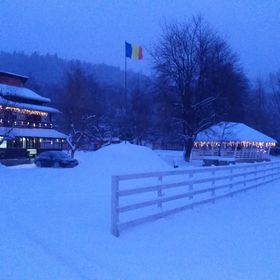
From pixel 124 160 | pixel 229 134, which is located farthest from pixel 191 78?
pixel 124 160

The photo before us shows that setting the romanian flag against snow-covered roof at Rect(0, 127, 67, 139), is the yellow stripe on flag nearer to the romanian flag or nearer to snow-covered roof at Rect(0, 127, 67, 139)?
the romanian flag

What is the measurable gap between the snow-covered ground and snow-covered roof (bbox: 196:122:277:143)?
36.3 meters

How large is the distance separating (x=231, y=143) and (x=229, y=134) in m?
1.38

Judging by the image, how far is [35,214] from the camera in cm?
888

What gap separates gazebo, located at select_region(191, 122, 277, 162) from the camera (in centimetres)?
4809

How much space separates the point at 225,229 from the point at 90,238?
3.49 meters

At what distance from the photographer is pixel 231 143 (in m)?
49.4

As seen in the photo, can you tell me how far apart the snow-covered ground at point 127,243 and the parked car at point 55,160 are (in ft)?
55.0

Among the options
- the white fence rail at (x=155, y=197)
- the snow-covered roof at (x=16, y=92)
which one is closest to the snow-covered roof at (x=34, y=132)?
the snow-covered roof at (x=16, y=92)

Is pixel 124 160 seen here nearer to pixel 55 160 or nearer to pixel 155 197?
pixel 155 197

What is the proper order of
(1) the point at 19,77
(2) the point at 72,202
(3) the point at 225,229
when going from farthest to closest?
(1) the point at 19,77, (2) the point at 72,202, (3) the point at 225,229

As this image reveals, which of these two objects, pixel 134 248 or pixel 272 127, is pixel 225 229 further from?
pixel 272 127

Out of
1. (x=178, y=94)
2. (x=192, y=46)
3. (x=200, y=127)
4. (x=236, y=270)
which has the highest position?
(x=192, y=46)

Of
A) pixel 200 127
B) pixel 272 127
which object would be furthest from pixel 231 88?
pixel 272 127
